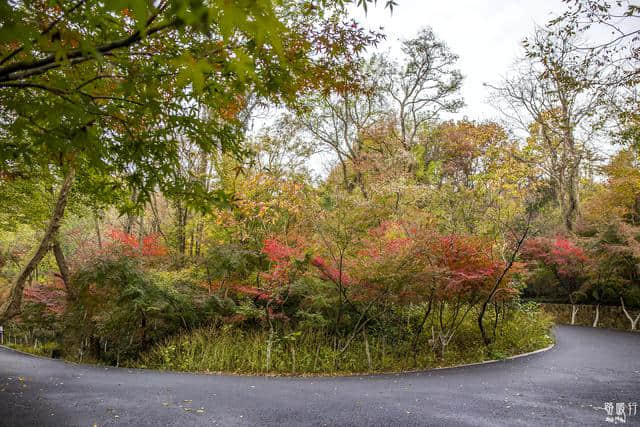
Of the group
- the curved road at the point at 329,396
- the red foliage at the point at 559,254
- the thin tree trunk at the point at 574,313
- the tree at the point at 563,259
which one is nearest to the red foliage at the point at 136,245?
the curved road at the point at 329,396

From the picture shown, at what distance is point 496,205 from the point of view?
1494 cm

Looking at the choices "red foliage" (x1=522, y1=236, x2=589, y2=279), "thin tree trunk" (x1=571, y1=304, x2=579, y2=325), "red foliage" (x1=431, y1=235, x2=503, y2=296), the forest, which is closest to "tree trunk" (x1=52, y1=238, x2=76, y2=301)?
the forest

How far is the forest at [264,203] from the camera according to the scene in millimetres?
2500

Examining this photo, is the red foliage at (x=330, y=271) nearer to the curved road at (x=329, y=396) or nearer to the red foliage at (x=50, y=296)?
the curved road at (x=329, y=396)

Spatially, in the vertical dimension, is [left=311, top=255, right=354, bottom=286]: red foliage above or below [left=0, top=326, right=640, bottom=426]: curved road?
above

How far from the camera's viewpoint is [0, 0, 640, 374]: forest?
8.20 ft

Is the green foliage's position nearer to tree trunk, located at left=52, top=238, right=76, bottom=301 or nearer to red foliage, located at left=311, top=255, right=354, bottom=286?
tree trunk, located at left=52, top=238, right=76, bottom=301

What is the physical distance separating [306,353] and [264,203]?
327 cm

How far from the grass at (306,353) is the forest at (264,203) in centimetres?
5

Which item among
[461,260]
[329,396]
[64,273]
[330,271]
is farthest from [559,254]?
[64,273]

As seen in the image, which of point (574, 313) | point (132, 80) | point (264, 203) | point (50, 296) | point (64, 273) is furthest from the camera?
point (574, 313)

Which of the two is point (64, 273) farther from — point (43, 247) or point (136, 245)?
point (43, 247)

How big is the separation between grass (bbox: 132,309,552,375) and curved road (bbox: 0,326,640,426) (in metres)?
0.67

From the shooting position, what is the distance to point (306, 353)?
8219 mm
